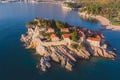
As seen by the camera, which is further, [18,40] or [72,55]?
[18,40]

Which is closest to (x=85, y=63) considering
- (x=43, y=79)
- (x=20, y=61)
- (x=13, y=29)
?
(x=43, y=79)

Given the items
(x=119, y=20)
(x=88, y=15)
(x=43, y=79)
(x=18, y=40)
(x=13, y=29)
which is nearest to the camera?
(x=43, y=79)

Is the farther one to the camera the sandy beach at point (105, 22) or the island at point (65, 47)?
the sandy beach at point (105, 22)

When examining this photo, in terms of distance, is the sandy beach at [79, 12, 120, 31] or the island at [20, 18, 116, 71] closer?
the island at [20, 18, 116, 71]

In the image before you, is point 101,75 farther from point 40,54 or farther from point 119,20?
point 119,20

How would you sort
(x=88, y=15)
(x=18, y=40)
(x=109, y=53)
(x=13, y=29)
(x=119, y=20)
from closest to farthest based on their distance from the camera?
(x=109, y=53) → (x=18, y=40) → (x=13, y=29) → (x=119, y=20) → (x=88, y=15)

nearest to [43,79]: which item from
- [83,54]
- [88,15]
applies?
[83,54]

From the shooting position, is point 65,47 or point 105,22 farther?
point 105,22

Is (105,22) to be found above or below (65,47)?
below
